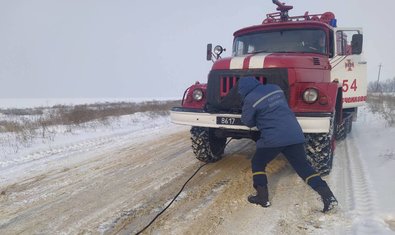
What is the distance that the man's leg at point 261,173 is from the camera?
416cm

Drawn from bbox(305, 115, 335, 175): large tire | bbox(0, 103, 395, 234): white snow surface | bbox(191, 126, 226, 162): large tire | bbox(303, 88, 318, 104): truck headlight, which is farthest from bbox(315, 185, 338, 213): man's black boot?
bbox(191, 126, 226, 162): large tire

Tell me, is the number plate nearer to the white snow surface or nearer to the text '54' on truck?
the text '54' on truck

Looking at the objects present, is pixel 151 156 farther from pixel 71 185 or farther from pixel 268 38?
pixel 268 38

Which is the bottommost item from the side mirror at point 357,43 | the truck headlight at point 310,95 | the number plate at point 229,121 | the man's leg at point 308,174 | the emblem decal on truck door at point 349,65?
the man's leg at point 308,174

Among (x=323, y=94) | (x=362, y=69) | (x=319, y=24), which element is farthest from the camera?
(x=362, y=69)

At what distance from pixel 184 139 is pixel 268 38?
390 cm

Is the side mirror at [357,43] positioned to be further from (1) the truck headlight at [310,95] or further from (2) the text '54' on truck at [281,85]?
(1) the truck headlight at [310,95]

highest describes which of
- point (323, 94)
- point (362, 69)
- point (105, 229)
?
point (362, 69)

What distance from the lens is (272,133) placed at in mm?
4070

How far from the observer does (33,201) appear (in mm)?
4566

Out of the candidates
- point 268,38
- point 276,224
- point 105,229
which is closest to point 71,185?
point 105,229

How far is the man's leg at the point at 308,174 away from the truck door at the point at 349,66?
3347 mm

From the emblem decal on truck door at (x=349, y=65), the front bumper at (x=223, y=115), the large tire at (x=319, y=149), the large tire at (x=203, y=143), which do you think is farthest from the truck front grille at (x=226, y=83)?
the emblem decal on truck door at (x=349, y=65)

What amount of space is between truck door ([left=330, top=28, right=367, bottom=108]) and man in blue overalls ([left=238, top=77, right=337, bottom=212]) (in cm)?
323
